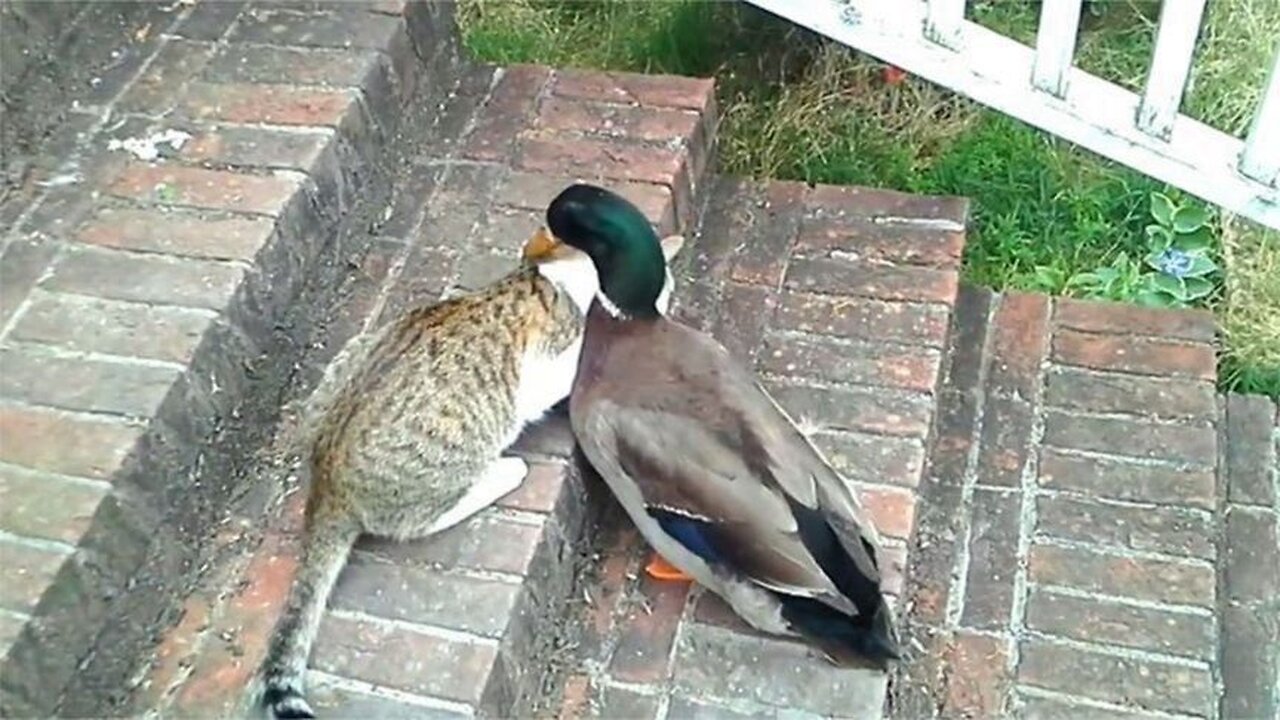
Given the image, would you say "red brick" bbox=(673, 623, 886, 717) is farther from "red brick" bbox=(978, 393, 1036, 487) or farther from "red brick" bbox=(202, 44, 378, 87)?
"red brick" bbox=(202, 44, 378, 87)

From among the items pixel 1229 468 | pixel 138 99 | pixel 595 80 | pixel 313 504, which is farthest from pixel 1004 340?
pixel 138 99

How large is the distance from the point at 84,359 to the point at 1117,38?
2.50 m

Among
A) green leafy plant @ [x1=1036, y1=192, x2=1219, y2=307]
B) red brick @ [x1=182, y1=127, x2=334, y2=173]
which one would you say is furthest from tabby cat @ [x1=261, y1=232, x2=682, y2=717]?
green leafy plant @ [x1=1036, y1=192, x2=1219, y2=307]

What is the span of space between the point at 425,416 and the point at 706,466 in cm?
43

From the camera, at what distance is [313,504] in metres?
2.43

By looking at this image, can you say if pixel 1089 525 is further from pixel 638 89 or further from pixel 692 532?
pixel 638 89

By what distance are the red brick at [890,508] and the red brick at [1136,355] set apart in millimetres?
628

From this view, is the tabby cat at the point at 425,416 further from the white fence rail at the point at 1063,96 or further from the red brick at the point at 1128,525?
the red brick at the point at 1128,525

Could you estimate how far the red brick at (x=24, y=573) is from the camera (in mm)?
2148

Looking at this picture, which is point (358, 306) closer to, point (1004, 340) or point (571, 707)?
point (571, 707)

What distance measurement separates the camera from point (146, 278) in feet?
8.50

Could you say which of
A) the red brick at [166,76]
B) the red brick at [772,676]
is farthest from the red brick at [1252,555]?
the red brick at [166,76]

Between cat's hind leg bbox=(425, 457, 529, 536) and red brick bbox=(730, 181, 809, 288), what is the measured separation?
0.75 m

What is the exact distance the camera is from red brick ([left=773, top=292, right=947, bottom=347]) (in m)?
2.96
